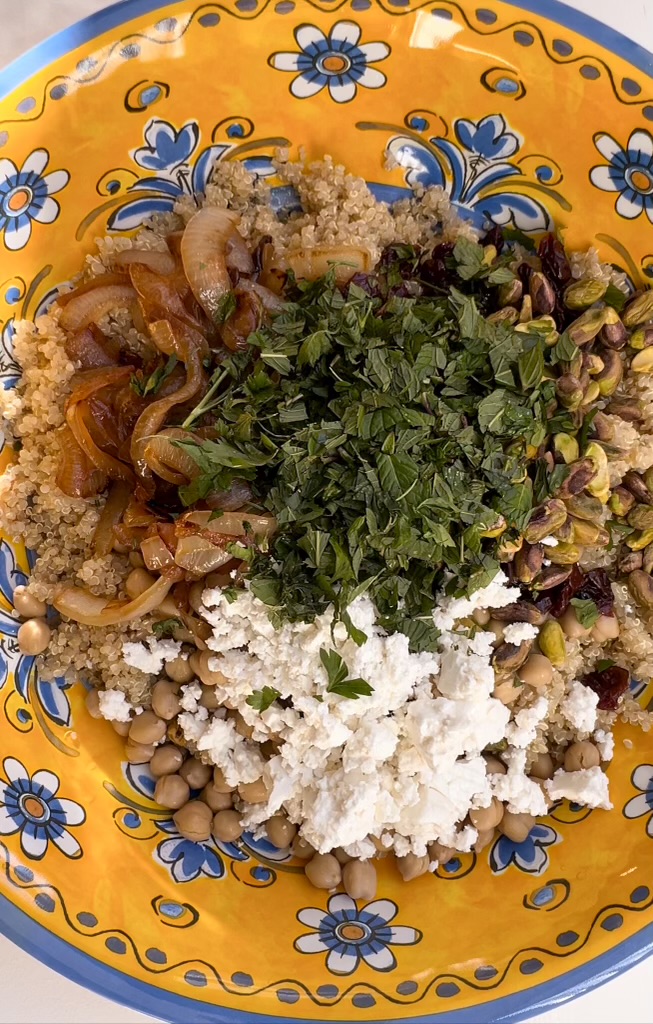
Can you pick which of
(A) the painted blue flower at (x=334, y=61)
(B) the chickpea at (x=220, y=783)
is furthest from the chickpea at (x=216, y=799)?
(A) the painted blue flower at (x=334, y=61)

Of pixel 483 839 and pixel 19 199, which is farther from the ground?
pixel 19 199

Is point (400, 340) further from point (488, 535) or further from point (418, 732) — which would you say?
point (418, 732)

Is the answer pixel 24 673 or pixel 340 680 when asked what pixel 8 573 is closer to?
pixel 24 673

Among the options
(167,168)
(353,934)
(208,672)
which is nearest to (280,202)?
(167,168)

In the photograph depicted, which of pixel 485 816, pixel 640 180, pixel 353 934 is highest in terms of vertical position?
pixel 640 180

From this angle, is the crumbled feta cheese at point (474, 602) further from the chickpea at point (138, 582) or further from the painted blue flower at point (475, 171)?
the painted blue flower at point (475, 171)

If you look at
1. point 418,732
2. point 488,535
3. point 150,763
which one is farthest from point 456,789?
point 150,763
